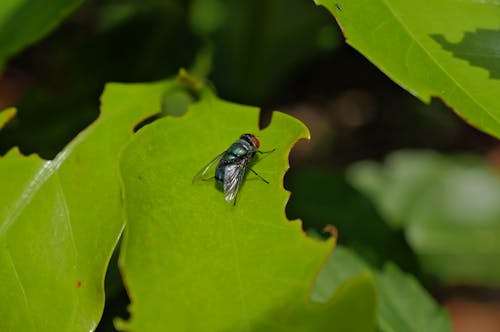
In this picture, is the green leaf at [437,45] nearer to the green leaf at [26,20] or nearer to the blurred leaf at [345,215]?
the green leaf at [26,20]

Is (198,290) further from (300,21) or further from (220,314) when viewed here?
(300,21)

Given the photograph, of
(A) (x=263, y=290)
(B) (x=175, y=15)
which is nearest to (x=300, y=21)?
(B) (x=175, y=15)

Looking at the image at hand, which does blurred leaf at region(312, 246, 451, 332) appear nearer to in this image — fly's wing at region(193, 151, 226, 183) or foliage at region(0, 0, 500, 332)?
foliage at region(0, 0, 500, 332)

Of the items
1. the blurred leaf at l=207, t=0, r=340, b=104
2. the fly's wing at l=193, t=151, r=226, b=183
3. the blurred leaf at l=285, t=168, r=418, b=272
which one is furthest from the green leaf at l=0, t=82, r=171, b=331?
the blurred leaf at l=207, t=0, r=340, b=104

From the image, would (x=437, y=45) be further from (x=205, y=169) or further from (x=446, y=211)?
(x=446, y=211)

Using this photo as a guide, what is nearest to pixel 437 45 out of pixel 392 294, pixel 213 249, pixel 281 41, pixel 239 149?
pixel 239 149

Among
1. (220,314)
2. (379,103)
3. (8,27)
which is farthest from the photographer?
(379,103)
